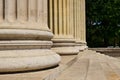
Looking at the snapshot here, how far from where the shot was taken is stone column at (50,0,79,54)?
31492 mm

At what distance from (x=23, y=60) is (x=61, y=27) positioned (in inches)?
683

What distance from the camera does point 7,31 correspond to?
51.2 ft

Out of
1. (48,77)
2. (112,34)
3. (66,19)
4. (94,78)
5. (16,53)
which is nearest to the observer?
(48,77)

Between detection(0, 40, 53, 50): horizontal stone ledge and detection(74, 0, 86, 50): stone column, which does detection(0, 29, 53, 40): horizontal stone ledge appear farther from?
detection(74, 0, 86, 50): stone column

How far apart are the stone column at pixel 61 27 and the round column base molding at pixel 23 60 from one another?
13971 mm

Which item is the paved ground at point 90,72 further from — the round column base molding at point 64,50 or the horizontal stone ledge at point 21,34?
the round column base molding at point 64,50

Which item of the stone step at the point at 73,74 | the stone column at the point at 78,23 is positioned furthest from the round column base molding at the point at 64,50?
the stone column at the point at 78,23

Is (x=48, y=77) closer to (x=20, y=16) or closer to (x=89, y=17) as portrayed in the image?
(x=20, y=16)

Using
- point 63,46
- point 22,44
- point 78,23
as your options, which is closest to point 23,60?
point 22,44

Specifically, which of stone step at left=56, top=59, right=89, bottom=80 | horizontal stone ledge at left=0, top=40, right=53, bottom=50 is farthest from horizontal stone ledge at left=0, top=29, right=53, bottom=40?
stone step at left=56, top=59, right=89, bottom=80

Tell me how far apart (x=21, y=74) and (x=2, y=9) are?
10.8 ft

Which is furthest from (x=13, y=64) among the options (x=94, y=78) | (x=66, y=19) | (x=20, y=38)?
(x=66, y=19)

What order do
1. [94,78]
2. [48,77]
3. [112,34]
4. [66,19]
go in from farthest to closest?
[112,34]
[66,19]
[94,78]
[48,77]

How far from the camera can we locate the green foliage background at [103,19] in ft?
474
